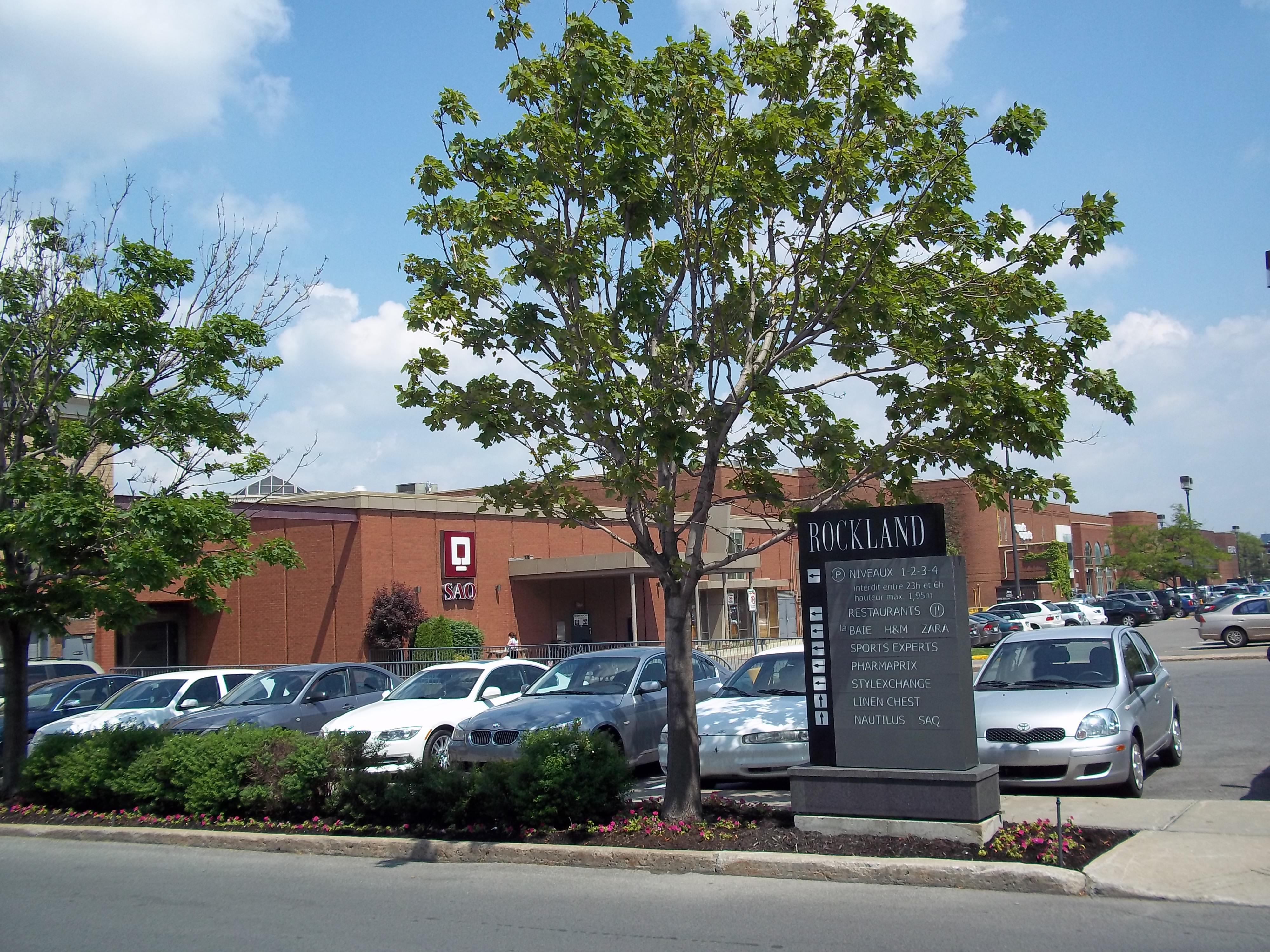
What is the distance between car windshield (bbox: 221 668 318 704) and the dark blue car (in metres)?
3.96

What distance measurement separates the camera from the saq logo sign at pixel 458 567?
35.8m

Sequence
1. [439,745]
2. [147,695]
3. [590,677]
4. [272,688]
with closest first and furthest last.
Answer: [439,745] → [590,677] → [272,688] → [147,695]

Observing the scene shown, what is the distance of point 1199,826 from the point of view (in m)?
8.40

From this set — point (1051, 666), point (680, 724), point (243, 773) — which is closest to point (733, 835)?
point (680, 724)

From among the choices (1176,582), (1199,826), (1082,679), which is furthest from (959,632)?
(1176,582)

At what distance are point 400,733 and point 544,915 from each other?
21.0 ft

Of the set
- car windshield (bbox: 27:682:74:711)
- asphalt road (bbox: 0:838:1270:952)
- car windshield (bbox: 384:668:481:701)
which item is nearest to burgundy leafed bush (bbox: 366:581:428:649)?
car windshield (bbox: 27:682:74:711)

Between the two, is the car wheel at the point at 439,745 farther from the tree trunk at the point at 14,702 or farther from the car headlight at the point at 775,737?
the tree trunk at the point at 14,702

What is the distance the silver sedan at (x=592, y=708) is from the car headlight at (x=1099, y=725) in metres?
4.23

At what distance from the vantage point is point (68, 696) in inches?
748

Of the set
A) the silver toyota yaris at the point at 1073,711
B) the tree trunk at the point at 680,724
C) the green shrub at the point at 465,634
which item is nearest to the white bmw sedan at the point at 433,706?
the tree trunk at the point at 680,724

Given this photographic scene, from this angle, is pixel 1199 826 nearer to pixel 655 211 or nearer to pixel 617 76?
pixel 655 211

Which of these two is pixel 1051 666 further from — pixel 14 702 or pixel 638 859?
pixel 14 702

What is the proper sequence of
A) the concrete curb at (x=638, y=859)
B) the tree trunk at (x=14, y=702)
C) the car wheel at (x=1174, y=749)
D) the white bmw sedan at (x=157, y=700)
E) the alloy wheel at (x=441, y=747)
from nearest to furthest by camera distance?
the concrete curb at (x=638, y=859), the car wheel at (x=1174, y=749), the tree trunk at (x=14, y=702), the alloy wheel at (x=441, y=747), the white bmw sedan at (x=157, y=700)
